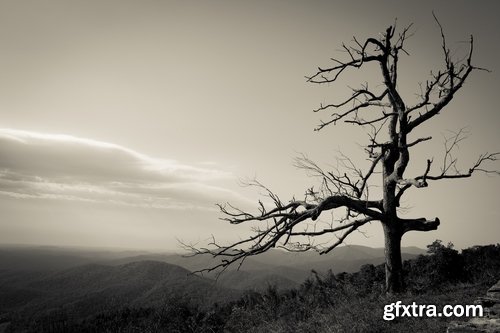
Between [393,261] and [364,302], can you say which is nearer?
[364,302]

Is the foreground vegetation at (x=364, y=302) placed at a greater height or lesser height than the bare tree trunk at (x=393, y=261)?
lesser

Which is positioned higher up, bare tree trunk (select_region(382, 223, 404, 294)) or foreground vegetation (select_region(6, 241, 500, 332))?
bare tree trunk (select_region(382, 223, 404, 294))

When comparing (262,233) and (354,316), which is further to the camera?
(262,233)

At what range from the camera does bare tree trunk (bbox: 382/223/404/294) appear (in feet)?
29.5

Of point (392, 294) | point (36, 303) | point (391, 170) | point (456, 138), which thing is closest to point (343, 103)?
point (391, 170)

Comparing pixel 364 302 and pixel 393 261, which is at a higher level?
pixel 393 261

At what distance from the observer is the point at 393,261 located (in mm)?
9094

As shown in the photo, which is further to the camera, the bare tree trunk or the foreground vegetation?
the bare tree trunk

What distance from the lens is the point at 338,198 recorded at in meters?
8.86

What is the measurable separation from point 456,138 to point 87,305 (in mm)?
184168

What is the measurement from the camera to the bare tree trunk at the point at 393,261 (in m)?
9.00

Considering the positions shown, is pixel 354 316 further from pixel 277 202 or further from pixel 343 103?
pixel 343 103

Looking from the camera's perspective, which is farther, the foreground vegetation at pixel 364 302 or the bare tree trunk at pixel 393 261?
the bare tree trunk at pixel 393 261

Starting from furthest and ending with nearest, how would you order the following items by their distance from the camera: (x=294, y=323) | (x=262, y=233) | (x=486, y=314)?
(x=294, y=323) → (x=262, y=233) → (x=486, y=314)
